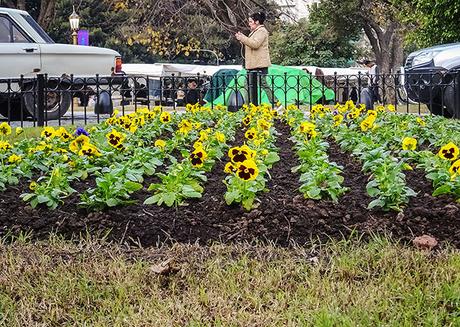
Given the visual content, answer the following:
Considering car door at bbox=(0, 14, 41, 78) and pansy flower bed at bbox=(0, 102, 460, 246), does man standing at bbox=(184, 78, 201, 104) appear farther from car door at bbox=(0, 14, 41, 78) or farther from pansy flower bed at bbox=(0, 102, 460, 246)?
pansy flower bed at bbox=(0, 102, 460, 246)

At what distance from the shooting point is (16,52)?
520 inches

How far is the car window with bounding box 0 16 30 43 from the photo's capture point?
43.8ft

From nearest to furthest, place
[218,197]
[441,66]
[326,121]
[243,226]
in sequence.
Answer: [243,226]
[218,197]
[326,121]
[441,66]

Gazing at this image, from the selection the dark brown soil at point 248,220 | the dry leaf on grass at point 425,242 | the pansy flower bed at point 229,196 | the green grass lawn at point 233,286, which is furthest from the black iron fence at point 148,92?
the dry leaf on grass at point 425,242

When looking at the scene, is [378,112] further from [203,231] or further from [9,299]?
[9,299]

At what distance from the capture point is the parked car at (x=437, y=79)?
11.1m

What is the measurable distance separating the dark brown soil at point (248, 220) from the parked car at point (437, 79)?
7.01m

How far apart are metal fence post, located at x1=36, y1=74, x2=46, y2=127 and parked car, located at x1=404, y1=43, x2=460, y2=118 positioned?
16.0 ft

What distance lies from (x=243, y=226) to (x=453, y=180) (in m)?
1.22

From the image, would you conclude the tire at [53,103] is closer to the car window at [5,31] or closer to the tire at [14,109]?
the tire at [14,109]

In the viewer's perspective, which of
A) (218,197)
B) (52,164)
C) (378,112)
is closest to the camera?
(218,197)

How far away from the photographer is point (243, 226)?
3.97 meters

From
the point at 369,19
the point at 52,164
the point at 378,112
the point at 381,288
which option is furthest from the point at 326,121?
the point at 369,19

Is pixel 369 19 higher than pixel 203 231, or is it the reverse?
pixel 369 19
